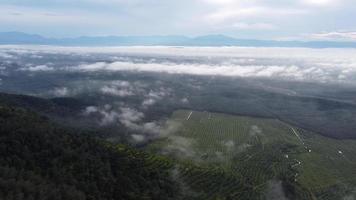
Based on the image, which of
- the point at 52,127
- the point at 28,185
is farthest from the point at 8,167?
the point at 52,127

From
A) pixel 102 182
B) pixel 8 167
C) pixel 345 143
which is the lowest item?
pixel 345 143

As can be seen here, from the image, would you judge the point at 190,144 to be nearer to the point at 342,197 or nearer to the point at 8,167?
the point at 342,197

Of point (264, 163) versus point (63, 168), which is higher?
point (63, 168)

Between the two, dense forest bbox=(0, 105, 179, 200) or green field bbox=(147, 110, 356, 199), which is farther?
green field bbox=(147, 110, 356, 199)

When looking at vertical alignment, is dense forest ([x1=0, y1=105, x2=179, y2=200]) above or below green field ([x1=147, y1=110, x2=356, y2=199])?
above

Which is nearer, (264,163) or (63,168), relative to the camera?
(63,168)
